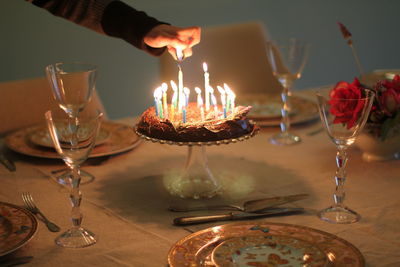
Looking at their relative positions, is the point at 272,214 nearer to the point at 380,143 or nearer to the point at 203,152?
the point at 203,152

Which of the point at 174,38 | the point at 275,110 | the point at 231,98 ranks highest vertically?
the point at 174,38

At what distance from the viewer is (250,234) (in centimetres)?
109

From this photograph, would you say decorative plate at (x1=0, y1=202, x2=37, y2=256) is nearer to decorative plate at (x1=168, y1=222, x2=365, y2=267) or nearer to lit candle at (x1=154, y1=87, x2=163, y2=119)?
decorative plate at (x1=168, y1=222, x2=365, y2=267)

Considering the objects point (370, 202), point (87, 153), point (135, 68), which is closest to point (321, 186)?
point (370, 202)

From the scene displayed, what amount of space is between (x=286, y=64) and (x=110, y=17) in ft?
1.69

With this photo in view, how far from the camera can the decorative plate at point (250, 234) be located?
39.2 inches

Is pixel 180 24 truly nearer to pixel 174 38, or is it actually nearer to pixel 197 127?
pixel 174 38

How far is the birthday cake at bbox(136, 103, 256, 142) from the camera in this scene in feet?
4.08

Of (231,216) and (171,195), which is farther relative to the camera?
(171,195)

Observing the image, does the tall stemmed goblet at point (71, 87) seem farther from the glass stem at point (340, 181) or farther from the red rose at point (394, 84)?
the red rose at point (394, 84)

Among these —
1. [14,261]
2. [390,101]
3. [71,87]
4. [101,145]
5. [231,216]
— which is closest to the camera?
[14,261]

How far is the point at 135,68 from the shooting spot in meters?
3.66

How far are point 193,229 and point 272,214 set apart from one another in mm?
167

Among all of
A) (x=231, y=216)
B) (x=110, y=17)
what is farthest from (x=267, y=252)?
(x=110, y=17)
